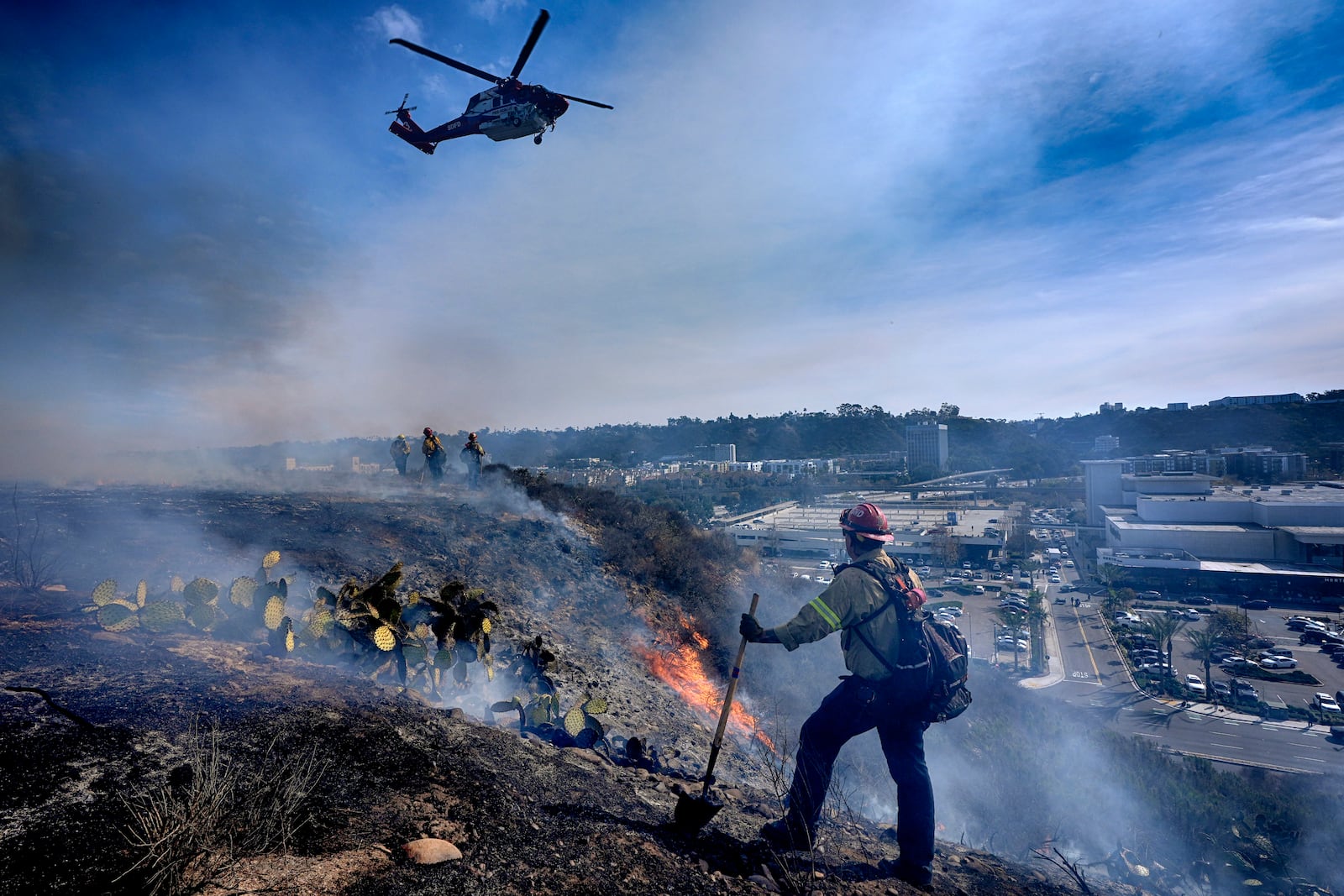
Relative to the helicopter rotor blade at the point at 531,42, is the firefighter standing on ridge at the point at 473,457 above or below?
below

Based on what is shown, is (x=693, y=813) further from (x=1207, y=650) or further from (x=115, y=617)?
(x=1207, y=650)

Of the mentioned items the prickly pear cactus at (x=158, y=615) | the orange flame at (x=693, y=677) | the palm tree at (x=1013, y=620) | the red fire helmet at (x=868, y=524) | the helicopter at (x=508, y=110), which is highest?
the helicopter at (x=508, y=110)

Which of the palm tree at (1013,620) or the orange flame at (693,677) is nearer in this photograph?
the orange flame at (693,677)

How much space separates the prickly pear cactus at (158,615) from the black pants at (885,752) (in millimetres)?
5765

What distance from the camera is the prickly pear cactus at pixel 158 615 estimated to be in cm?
523

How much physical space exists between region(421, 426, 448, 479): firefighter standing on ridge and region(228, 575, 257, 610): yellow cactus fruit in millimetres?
12079

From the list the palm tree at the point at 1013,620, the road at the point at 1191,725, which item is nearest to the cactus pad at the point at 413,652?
the road at the point at 1191,725

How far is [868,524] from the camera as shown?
14.1 ft

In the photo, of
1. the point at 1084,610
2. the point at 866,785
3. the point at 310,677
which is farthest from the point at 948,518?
the point at 310,677

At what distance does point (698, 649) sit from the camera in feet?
44.2

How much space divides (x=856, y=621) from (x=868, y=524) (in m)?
0.77

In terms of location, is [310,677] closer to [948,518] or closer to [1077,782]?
[1077,782]

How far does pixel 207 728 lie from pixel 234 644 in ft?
7.05

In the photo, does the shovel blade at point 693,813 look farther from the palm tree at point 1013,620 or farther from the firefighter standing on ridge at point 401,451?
the palm tree at point 1013,620
